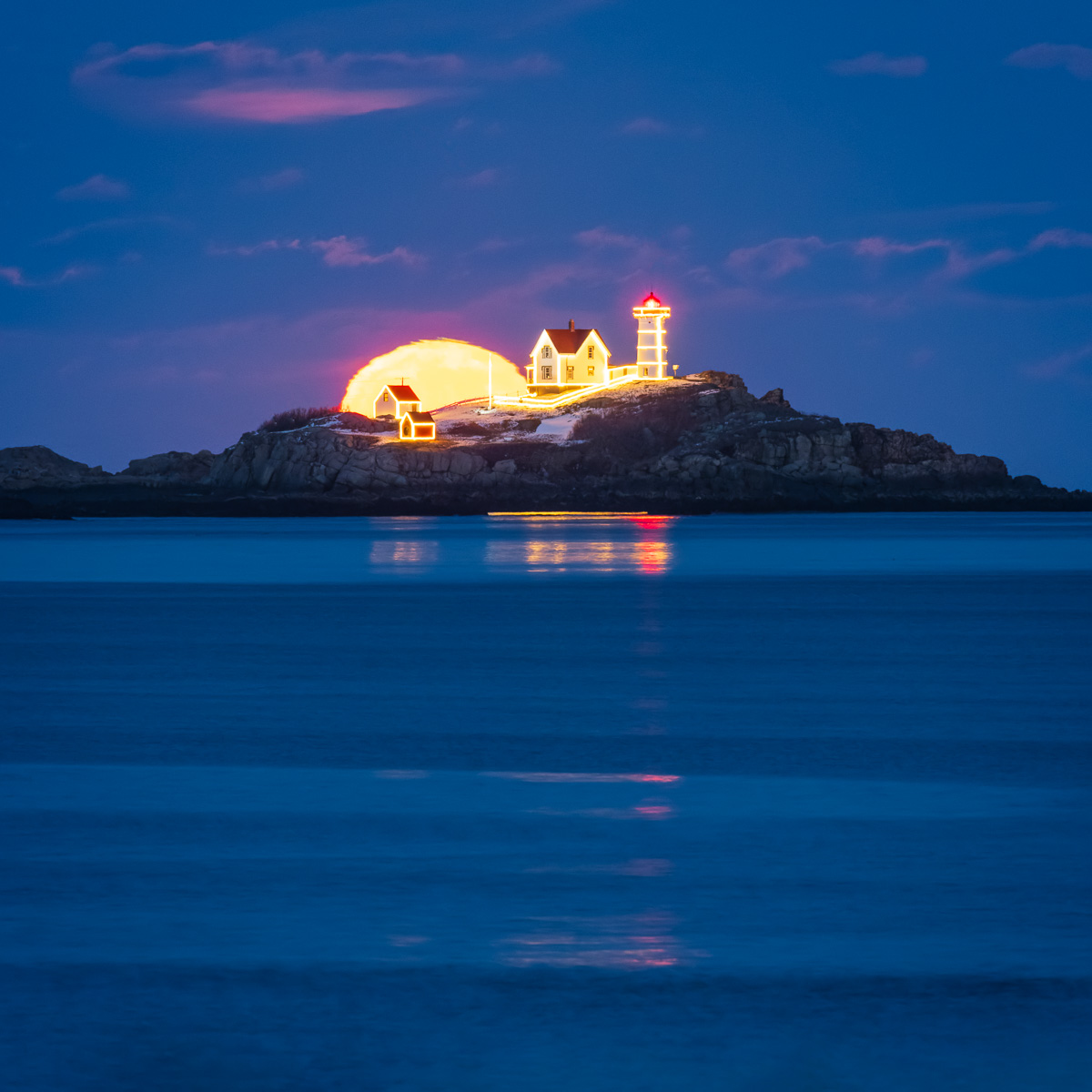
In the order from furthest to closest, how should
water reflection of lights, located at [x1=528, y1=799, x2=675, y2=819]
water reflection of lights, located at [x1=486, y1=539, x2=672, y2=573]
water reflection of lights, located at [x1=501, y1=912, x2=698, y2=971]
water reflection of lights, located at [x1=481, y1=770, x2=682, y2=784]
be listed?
1. water reflection of lights, located at [x1=486, y1=539, x2=672, y2=573]
2. water reflection of lights, located at [x1=481, y1=770, x2=682, y2=784]
3. water reflection of lights, located at [x1=528, y1=799, x2=675, y2=819]
4. water reflection of lights, located at [x1=501, y1=912, x2=698, y2=971]

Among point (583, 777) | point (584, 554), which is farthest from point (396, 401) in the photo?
point (583, 777)

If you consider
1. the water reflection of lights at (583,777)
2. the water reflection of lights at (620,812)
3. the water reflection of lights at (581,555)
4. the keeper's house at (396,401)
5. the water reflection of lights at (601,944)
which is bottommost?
the water reflection of lights at (583,777)

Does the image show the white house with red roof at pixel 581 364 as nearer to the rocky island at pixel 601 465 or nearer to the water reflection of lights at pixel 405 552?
the rocky island at pixel 601 465

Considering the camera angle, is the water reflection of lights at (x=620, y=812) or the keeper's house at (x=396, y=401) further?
the keeper's house at (x=396, y=401)

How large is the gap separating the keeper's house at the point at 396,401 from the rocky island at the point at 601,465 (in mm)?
2467

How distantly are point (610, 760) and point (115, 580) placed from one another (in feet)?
100

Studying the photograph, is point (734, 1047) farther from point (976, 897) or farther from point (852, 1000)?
point (976, 897)

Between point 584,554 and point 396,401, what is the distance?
7238cm

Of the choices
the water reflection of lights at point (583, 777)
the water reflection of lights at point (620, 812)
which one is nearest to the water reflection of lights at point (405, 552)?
the water reflection of lights at point (583, 777)

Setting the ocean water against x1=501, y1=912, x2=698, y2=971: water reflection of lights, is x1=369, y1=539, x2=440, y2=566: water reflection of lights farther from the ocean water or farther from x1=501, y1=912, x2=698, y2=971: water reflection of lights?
x1=501, y1=912, x2=698, y2=971: water reflection of lights

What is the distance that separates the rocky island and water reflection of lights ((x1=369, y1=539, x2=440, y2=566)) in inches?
1703

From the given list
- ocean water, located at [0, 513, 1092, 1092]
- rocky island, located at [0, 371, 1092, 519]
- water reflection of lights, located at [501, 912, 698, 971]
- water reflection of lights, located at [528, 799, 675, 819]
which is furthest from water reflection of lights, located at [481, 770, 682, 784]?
rocky island, located at [0, 371, 1092, 519]

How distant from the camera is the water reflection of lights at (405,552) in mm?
51719

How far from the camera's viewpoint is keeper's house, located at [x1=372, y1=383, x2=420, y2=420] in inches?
4892
